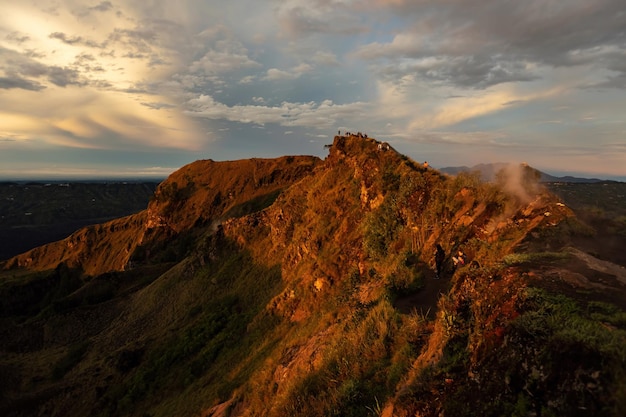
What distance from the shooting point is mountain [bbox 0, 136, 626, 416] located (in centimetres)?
580

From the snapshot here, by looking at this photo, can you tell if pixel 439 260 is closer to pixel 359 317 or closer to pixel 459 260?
pixel 459 260

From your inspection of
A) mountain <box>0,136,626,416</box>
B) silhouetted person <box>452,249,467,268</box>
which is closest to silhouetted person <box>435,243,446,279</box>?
mountain <box>0,136,626,416</box>

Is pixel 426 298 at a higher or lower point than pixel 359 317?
higher

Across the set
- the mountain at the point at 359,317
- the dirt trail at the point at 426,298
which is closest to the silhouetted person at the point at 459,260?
the mountain at the point at 359,317

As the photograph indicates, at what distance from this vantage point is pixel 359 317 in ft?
42.7

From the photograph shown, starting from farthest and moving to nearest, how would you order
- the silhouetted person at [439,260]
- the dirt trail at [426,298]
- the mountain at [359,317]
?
the silhouetted person at [439,260] < the dirt trail at [426,298] < the mountain at [359,317]

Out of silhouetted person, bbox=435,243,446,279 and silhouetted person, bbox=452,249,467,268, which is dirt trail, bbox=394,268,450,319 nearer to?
silhouetted person, bbox=435,243,446,279

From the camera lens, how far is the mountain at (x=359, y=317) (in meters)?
5.80

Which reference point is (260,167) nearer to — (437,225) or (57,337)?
(57,337)

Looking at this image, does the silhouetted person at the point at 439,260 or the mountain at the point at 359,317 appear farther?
the silhouetted person at the point at 439,260

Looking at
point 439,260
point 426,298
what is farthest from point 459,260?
point 426,298

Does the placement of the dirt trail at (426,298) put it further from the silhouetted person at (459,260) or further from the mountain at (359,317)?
the silhouetted person at (459,260)

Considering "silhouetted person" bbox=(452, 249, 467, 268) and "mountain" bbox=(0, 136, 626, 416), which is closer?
"mountain" bbox=(0, 136, 626, 416)

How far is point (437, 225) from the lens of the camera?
62.1 ft
